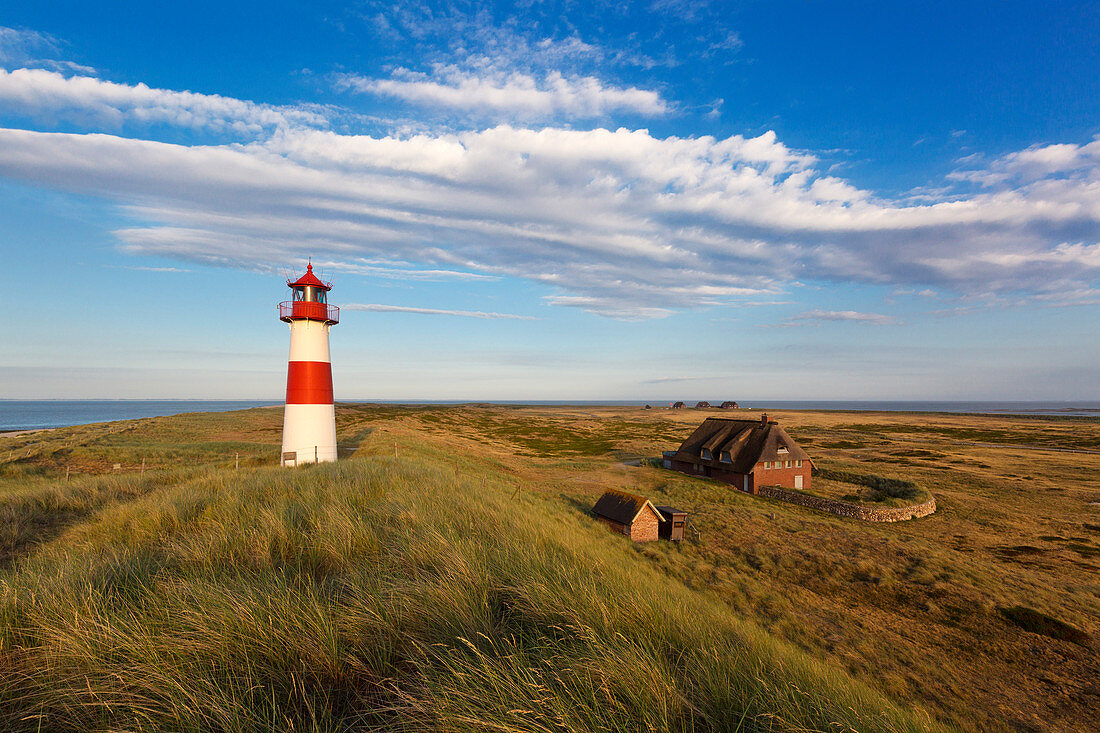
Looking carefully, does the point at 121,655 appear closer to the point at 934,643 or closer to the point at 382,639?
the point at 382,639

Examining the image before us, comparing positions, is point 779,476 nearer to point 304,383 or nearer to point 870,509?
point 870,509

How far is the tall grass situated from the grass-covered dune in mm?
18

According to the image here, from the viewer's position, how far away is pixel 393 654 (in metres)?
3.47

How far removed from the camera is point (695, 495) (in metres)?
30.6

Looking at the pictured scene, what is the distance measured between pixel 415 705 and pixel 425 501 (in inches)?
258

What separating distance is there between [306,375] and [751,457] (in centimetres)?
3011

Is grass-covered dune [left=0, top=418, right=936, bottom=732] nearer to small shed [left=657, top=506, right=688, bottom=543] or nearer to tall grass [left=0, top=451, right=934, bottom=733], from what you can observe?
tall grass [left=0, top=451, right=934, bottom=733]

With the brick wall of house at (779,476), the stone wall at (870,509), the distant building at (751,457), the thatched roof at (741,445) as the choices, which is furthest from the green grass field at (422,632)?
the thatched roof at (741,445)

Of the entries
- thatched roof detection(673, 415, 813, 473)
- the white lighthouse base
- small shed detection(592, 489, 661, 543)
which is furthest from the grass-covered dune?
thatched roof detection(673, 415, 813, 473)

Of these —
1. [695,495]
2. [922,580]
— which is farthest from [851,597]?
[695,495]

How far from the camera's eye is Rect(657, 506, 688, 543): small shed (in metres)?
20.7

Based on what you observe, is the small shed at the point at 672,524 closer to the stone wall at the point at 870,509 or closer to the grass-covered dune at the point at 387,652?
the stone wall at the point at 870,509

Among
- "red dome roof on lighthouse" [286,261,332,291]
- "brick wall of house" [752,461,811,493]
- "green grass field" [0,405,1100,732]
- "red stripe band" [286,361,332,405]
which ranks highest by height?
"red dome roof on lighthouse" [286,261,332,291]

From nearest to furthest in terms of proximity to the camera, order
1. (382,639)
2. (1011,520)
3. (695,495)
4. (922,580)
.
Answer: (382,639) → (922,580) → (1011,520) → (695,495)
